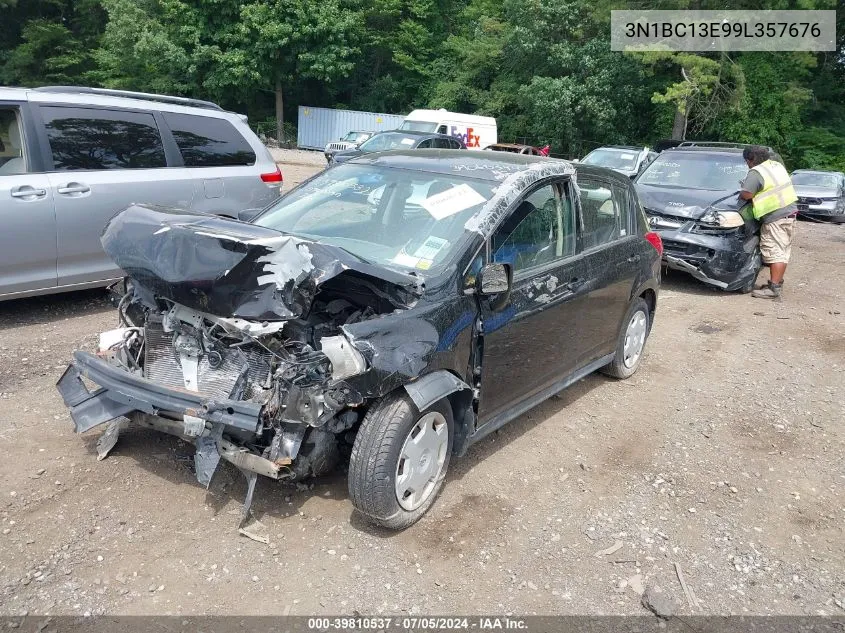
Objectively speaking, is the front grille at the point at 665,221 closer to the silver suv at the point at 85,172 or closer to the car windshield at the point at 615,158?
the silver suv at the point at 85,172

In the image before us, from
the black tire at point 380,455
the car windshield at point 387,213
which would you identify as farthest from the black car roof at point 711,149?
the black tire at point 380,455

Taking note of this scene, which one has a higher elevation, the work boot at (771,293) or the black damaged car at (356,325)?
the black damaged car at (356,325)

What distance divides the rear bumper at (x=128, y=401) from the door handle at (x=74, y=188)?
259 cm

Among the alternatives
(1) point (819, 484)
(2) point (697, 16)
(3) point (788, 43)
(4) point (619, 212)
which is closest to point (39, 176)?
(4) point (619, 212)

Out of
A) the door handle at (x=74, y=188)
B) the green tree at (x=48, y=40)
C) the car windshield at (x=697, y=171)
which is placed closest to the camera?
the door handle at (x=74, y=188)

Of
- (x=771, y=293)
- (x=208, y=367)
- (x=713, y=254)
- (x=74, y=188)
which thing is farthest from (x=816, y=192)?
(x=208, y=367)

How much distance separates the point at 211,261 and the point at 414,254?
1125 mm

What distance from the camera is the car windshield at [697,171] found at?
9648mm

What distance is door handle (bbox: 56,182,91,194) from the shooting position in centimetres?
565

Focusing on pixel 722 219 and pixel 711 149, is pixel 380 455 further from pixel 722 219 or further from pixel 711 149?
pixel 711 149

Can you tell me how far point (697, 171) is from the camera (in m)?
9.97

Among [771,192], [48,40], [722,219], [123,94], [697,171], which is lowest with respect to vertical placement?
[722,219]

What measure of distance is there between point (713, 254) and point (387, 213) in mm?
6111

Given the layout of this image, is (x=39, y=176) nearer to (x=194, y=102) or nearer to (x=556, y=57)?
(x=194, y=102)
